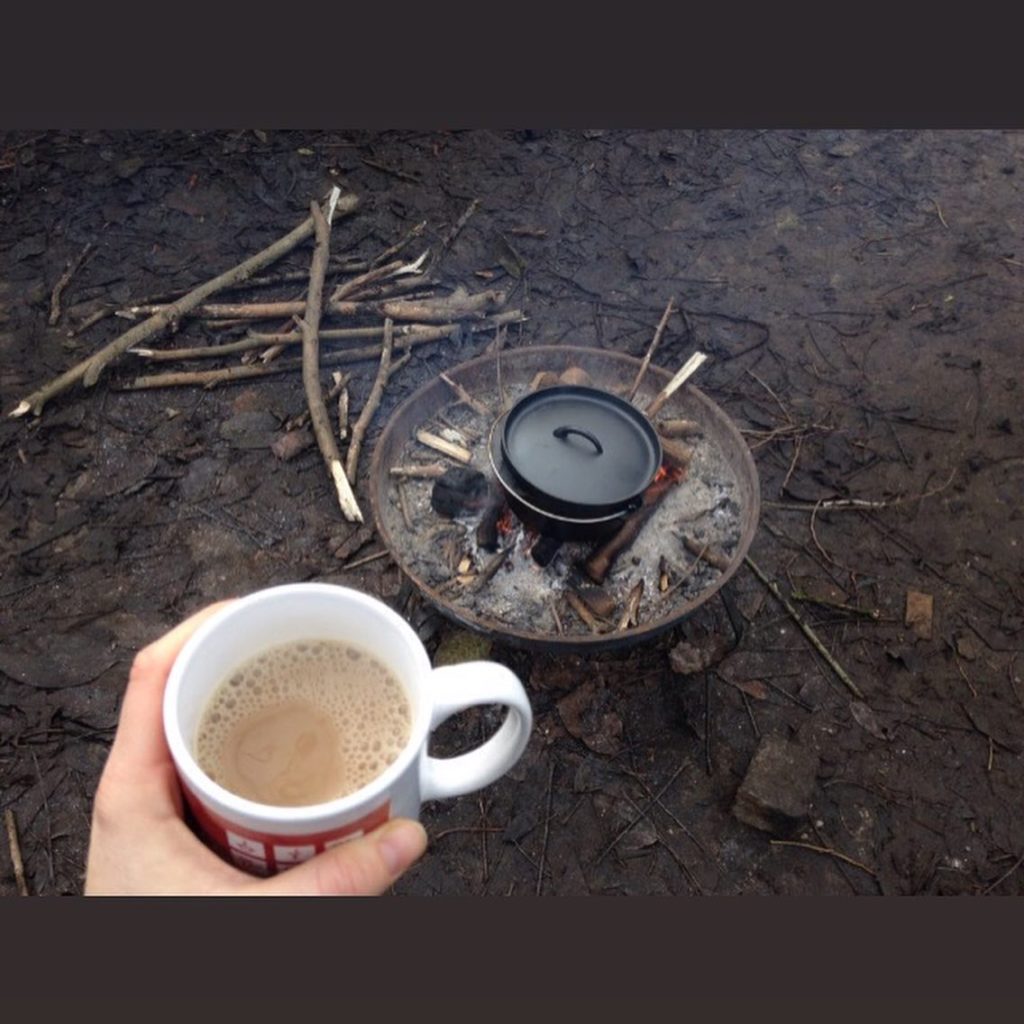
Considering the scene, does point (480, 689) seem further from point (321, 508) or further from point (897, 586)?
point (897, 586)

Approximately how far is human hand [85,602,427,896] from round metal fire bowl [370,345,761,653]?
1.65m

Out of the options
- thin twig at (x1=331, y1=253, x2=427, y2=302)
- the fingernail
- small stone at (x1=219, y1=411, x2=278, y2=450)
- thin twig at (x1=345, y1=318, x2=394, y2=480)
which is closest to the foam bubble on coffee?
the fingernail

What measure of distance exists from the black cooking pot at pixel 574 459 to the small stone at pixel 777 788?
111cm

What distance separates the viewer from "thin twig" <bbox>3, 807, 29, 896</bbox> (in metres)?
3.29

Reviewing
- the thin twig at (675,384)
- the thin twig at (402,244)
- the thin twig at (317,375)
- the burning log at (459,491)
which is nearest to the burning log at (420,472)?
the burning log at (459,491)

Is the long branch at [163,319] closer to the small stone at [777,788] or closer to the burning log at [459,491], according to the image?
the burning log at [459,491]

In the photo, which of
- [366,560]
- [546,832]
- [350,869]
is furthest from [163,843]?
[366,560]

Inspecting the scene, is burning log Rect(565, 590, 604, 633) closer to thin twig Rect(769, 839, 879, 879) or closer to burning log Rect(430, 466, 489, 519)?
burning log Rect(430, 466, 489, 519)

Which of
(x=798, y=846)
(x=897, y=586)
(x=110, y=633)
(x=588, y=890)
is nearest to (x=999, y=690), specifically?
(x=897, y=586)

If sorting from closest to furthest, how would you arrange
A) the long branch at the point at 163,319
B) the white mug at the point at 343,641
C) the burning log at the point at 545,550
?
the white mug at the point at 343,641, the burning log at the point at 545,550, the long branch at the point at 163,319

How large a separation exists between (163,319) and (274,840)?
414cm

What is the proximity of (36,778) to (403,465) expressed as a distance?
Result: 6.44ft

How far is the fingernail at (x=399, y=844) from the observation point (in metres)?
1.53

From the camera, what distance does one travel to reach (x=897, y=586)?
4.23 meters
